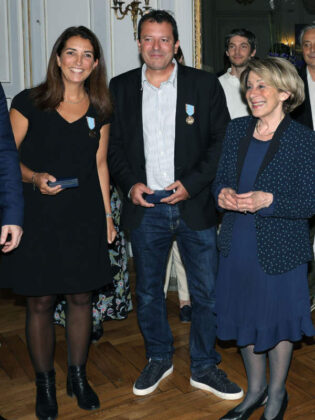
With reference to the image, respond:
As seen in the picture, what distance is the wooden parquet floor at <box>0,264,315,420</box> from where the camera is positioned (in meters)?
2.53

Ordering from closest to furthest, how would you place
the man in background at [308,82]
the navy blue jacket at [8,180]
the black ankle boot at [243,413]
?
the navy blue jacket at [8,180] → the black ankle boot at [243,413] → the man in background at [308,82]

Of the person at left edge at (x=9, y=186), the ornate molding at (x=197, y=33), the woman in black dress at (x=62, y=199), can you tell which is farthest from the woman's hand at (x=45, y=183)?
the ornate molding at (x=197, y=33)

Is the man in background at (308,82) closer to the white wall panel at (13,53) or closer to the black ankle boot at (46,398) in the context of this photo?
the black ankle boot at (46,398)

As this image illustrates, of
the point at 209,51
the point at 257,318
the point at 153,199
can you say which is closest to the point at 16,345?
the point at 153,199

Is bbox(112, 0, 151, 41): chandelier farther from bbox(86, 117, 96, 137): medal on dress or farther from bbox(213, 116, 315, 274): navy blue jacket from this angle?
bbox(213, 116, 315, 274): navy blue jacket

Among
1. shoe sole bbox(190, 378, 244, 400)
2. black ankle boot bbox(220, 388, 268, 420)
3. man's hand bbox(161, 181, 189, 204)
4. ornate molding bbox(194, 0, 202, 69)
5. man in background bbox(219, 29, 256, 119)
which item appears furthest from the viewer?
ornate molding bbox(194, 0, 202, 69)

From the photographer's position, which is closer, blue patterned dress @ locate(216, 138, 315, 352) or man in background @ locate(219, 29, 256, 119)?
blue patterned dress @ locate(216, 138, 315, 352)

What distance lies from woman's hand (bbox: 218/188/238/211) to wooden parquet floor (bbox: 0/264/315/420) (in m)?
1.04

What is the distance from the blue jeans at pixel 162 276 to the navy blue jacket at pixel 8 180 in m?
0.80

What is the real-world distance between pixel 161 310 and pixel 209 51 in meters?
2.82

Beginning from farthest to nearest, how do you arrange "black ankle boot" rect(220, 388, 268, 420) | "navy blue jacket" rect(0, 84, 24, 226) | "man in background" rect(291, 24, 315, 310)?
"man in background" rect(291, 24, 315, 310) < "black ankle boot" rect(220, 388, 268, 420) < "navy blue jacket" rect(0, 84, 24, 226)

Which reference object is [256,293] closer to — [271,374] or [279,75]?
[271,374]

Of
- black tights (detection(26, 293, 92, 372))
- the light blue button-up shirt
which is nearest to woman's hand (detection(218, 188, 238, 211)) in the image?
the light blue button-up shirt

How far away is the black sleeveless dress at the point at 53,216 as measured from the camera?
2363 mm
